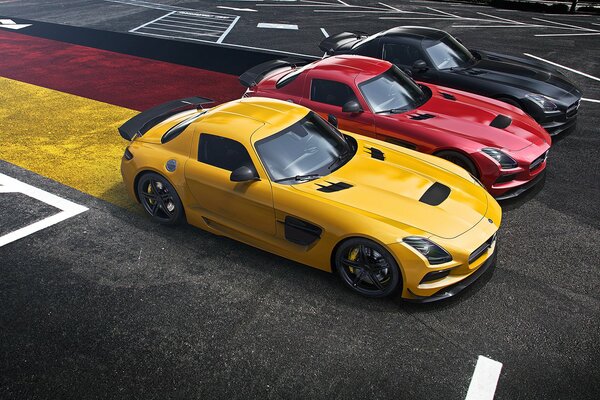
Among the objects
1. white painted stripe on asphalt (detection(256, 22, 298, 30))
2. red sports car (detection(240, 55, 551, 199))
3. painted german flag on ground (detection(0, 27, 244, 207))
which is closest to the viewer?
red sports car (detection(240, 55, 551, 199))

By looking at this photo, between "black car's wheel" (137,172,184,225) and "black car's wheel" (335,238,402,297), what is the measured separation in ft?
7.03

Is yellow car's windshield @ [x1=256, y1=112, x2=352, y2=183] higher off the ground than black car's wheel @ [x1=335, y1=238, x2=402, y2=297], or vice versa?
yellow car's windshield @ [x1=256, y1=112, x2=352, y2=183]

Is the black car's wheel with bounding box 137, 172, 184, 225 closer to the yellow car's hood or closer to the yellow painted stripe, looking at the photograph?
the yellow painted stripe

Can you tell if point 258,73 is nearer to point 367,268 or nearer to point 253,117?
point 253,117

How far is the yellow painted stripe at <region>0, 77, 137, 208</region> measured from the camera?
797cm

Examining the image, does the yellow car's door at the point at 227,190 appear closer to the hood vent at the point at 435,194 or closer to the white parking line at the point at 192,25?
the hood vent at the point at 435,194

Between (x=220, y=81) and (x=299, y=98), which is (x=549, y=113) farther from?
(x=220, y=81)

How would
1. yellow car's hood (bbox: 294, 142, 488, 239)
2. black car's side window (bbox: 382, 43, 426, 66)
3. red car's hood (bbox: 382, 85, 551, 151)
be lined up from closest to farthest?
yellow car's hood (bbox: 294, 142, 488, 239) < red car's hood (bbox: 382, 85, 551, 151) < black car's side window (bbox: 382, 43, 426, 66)

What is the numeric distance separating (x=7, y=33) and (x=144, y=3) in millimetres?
6437

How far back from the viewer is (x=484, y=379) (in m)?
4.57

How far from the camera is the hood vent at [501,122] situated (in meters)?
7.50

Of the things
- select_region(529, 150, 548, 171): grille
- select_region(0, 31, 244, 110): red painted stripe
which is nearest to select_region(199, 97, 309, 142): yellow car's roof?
select_region(529, 150, 548, 171): grille

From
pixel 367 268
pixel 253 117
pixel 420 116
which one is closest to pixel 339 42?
pixel 420 116

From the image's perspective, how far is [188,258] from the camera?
20.2 ft
